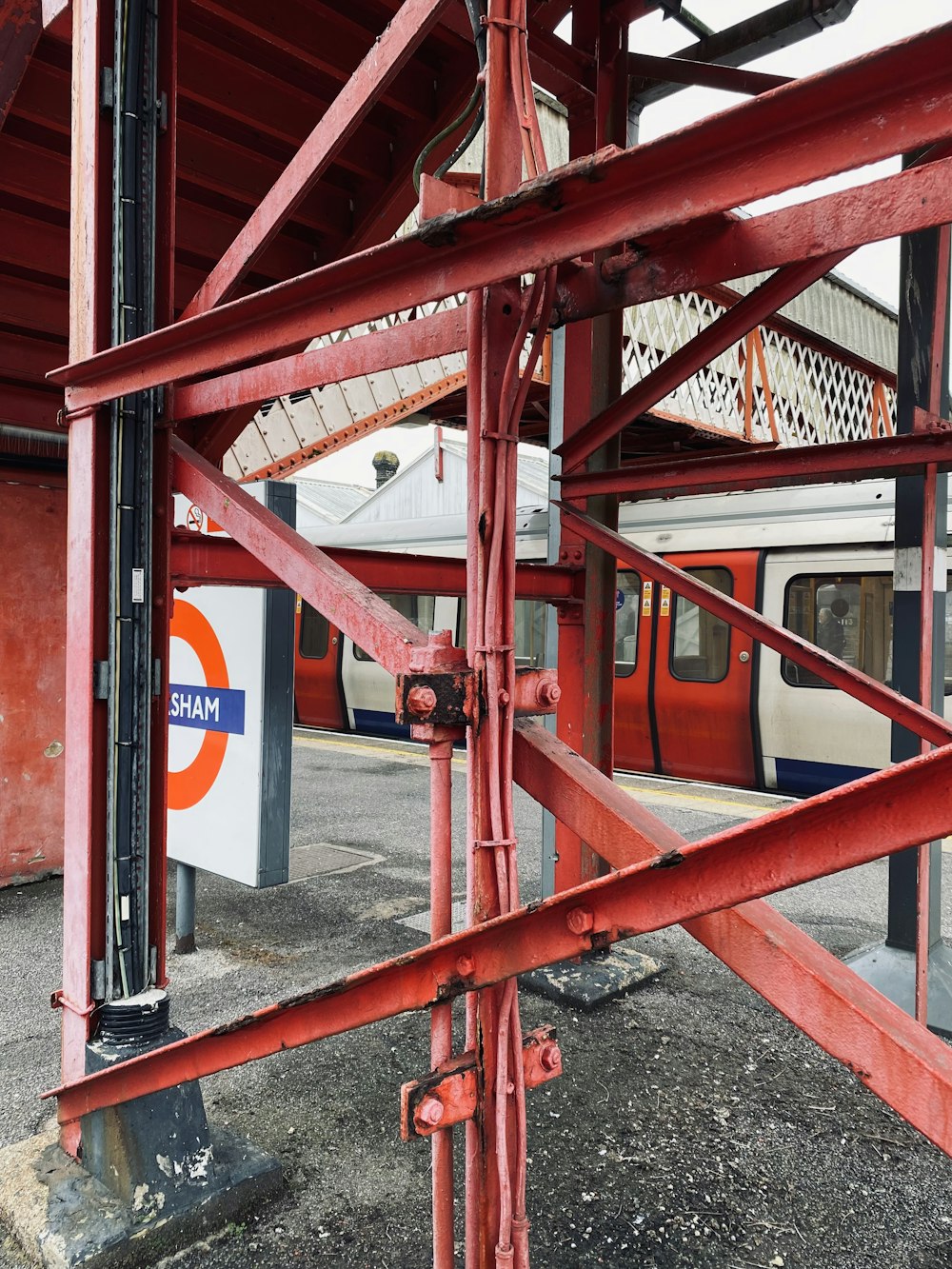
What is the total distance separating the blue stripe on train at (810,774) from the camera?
7.79m

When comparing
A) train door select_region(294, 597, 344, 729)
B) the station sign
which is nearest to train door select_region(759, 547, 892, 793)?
the station sign

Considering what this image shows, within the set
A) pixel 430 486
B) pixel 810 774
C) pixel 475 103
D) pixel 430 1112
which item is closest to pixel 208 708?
pixel 430 1112

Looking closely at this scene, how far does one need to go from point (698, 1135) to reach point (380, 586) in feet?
7.38

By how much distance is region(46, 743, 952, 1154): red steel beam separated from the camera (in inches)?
57.7

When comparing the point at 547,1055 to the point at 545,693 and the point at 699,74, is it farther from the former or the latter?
the point at 699,74

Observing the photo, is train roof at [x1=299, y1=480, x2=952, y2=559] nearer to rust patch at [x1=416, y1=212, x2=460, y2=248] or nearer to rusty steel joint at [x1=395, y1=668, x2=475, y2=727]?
rusty steel joint at [x1=395, y1=668, x2=475, y2=727]

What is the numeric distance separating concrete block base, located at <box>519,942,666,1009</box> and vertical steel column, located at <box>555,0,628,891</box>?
0.40 m

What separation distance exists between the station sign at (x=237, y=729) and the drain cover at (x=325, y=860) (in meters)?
1.47

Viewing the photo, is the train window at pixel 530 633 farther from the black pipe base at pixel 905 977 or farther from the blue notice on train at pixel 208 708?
the black pipe base at pixel 905 977

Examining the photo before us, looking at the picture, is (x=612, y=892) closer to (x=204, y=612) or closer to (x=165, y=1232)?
(x=165, y=1232)

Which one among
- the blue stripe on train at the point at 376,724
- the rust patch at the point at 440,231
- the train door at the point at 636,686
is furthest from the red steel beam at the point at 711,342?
the blue stripe on train at the point at 376,724

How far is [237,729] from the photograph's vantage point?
4.48 metres

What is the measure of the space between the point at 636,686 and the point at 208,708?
533cm

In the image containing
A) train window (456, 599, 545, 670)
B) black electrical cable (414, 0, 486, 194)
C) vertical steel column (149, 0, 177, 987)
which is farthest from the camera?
train window (456, 599, 545, 670)
